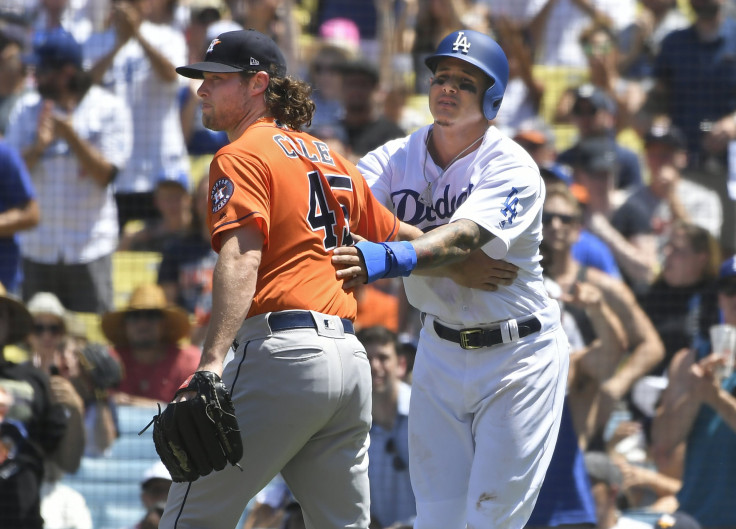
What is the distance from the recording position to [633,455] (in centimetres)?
624

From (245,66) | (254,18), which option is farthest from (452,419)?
(254,18)

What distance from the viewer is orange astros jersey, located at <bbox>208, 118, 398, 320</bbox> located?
319 centimetres

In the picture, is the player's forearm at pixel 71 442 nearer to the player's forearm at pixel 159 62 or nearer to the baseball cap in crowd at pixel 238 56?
the player's forearm at pixel 159 62

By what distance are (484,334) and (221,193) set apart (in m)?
1.13

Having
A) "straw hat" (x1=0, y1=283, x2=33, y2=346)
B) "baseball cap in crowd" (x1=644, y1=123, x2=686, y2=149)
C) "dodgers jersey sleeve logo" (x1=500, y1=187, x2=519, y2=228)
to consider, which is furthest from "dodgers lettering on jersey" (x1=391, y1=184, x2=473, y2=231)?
"baseball cap in crowd" (x1=644, y1=123, x2=686, y2=149)

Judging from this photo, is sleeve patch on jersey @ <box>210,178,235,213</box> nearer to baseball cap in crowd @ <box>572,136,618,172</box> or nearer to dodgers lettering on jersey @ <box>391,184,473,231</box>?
dodgers lettering on jersey @ <box>391,184,473,231</box>

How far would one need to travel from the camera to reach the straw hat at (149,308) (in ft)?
21.4

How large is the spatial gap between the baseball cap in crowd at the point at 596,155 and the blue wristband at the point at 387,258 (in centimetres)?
405

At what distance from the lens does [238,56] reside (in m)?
3.40

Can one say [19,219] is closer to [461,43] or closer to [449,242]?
→ [461,43]

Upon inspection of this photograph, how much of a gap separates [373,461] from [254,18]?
148 inches

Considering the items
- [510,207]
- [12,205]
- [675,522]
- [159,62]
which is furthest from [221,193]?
[159,62]

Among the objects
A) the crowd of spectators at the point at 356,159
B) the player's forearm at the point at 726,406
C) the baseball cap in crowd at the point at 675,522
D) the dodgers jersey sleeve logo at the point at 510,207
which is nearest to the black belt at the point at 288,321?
the dodgers jersey sleeve logo at the point at 510,207

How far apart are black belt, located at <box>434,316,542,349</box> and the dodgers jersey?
31 millimetres
